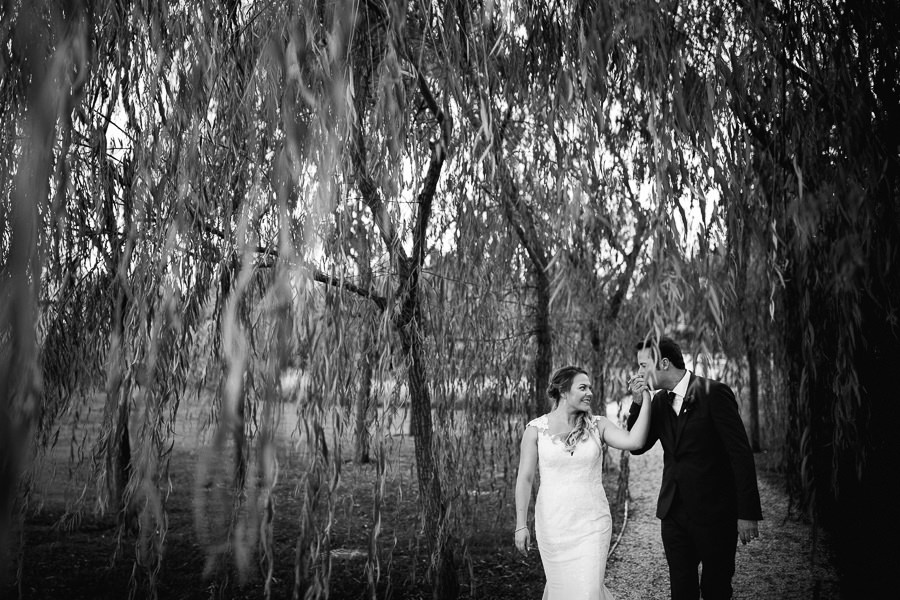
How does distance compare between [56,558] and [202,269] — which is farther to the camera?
[56,558]

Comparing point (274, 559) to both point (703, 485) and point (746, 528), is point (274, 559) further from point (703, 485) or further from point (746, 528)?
point (746, 528)

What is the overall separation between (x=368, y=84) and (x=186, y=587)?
293 centimetres

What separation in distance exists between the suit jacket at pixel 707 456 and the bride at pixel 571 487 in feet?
0.50

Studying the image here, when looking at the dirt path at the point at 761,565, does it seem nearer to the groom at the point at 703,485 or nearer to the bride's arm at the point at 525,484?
the groom at the point at 703,485

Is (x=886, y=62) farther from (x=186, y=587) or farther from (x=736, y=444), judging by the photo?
(x=186, y=587)

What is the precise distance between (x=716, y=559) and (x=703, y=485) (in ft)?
0.88

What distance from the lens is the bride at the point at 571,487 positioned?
252cm

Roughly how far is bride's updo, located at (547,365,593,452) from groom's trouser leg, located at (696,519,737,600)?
562mm

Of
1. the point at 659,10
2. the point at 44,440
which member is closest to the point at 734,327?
the point at 659,10

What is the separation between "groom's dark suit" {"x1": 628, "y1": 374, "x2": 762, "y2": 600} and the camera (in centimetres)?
246

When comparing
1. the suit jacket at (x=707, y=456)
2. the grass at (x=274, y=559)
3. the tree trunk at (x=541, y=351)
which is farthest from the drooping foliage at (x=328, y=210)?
the tree trunk at (x=541, y=351)

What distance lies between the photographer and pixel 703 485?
254cm

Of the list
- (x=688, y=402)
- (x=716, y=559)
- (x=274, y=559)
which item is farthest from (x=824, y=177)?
(x=274, y=559)

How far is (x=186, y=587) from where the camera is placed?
367 centimetres
